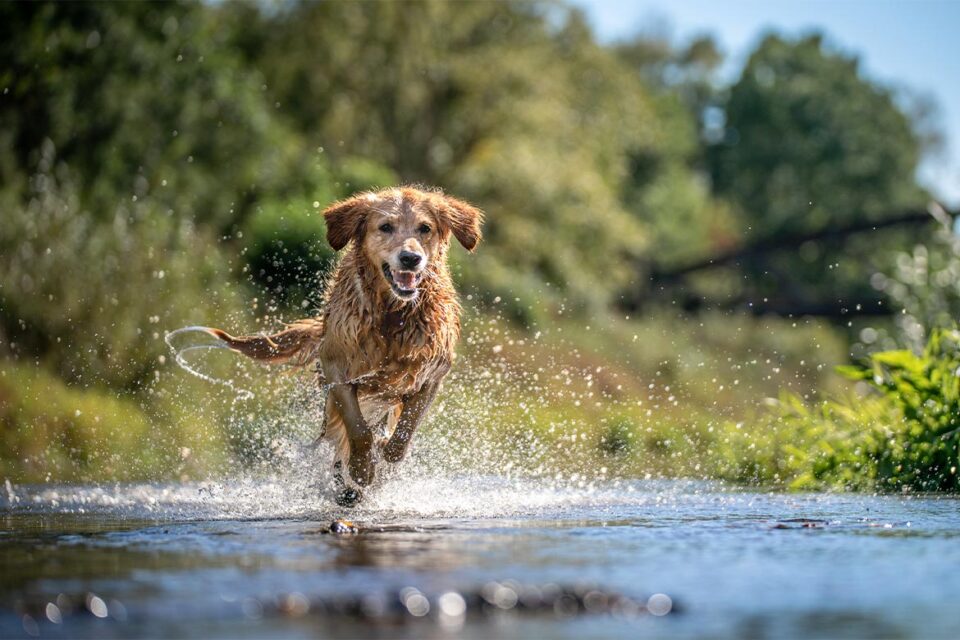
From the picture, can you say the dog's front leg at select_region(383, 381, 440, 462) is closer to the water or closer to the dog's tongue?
the water

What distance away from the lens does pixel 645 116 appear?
47.5 meters

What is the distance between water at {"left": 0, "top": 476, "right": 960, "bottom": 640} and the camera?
4.82m

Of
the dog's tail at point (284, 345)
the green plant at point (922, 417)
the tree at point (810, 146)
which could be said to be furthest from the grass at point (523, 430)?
the tree at point (810, 146)

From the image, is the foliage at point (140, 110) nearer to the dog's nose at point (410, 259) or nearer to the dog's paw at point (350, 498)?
the dog's paw at point (350, 498)

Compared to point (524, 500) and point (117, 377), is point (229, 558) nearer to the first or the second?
point (524, 500)

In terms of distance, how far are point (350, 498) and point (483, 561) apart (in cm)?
312

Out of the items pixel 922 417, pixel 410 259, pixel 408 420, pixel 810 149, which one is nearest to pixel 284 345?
pixel 408 420

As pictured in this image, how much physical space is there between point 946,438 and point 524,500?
328 cm

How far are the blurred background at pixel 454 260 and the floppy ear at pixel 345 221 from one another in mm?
1703

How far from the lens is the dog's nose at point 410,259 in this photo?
347 inches

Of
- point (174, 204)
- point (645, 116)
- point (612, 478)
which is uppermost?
point (645, 116)

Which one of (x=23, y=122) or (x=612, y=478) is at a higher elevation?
(x=23, y=122)

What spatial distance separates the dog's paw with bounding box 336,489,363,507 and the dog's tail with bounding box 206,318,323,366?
53.0 inches

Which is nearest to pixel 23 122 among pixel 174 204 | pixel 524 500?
pixel 174 204
